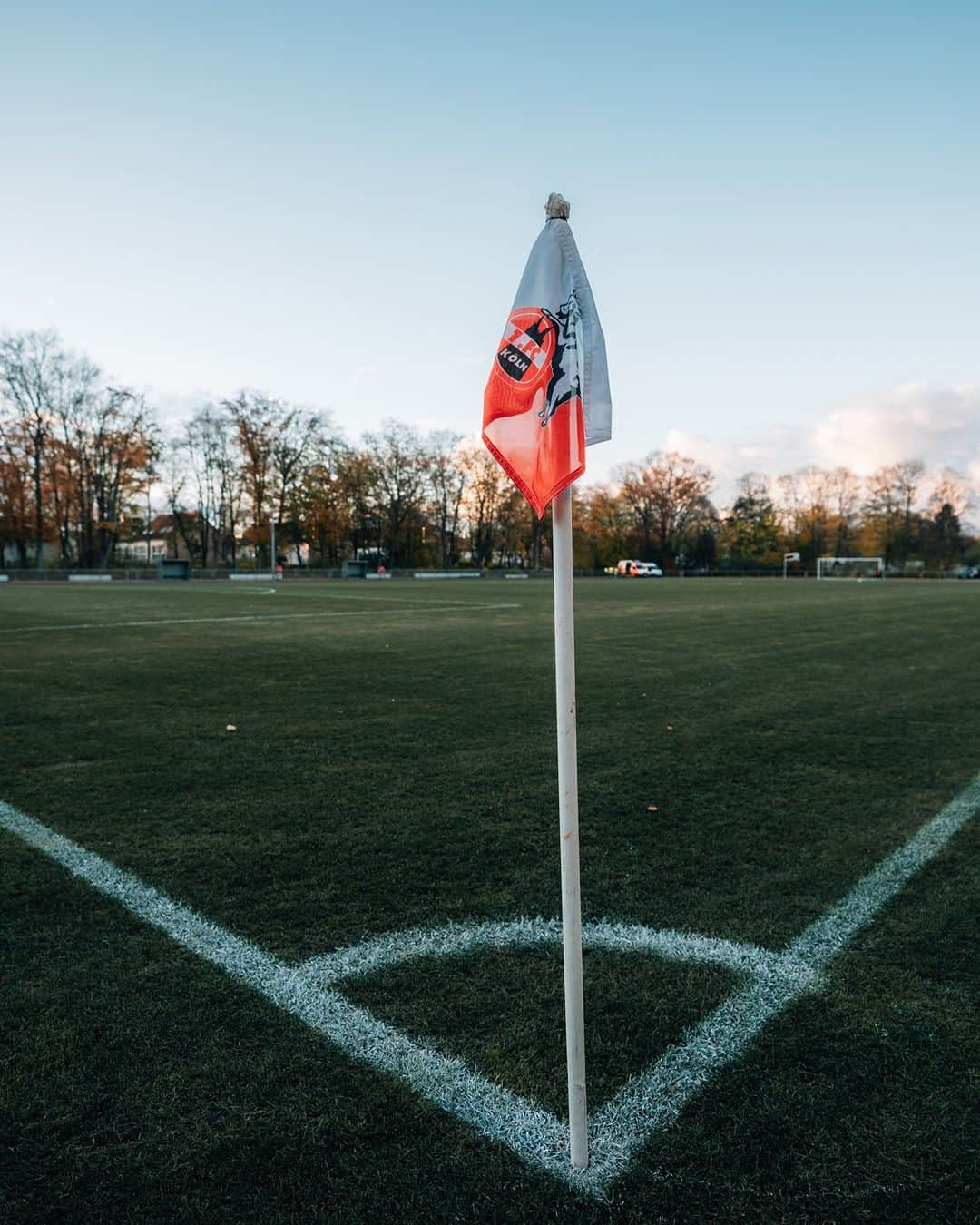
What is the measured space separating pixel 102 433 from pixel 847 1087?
197 feet

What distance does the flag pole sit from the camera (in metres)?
1.76

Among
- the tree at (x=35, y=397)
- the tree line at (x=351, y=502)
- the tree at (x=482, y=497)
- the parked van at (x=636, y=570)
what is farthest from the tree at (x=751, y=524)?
the tree at (x=35, y=397)

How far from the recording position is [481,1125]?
6.14 ft

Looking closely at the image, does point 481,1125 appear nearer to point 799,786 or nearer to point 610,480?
point 799,786

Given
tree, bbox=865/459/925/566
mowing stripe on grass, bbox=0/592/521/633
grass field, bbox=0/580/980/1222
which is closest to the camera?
grass field, bbox=0/580/980/1222

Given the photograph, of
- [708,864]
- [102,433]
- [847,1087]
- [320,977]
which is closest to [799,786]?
[708,864]

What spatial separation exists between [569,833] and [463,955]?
1.06 metres

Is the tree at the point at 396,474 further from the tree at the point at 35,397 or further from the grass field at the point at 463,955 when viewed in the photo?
the grass field at the point at 463,955

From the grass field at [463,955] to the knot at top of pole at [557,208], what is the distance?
2.10 metres

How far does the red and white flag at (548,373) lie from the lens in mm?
1788

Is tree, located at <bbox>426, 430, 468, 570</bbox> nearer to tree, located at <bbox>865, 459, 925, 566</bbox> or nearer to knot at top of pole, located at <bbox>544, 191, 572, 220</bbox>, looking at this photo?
tree, located at <bbox>865, 459, 925, 566</bbox>

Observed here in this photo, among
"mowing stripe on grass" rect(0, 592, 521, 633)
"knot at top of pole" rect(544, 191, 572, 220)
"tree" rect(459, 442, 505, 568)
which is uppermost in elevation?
"tree" rect(459, 442, 505, 568)

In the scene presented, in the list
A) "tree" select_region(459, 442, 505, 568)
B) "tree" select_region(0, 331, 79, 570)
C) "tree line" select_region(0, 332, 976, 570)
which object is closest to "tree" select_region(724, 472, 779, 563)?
"tree line" select_region(0, 332, 976, 570)

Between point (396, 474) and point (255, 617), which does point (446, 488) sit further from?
point (255, 617)
